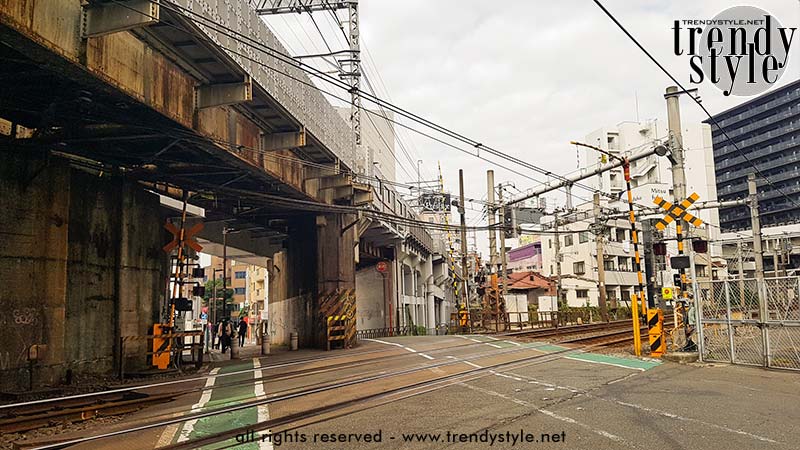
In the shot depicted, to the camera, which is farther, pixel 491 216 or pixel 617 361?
pixel 491 216

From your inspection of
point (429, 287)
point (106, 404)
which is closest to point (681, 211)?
point (106, 404)

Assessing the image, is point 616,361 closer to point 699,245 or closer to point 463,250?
point 699,245

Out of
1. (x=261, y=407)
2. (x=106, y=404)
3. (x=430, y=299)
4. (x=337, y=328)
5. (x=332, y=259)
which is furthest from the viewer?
(x=430, y=299)

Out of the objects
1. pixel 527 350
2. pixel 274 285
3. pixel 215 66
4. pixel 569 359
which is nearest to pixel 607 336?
pixel 527 350

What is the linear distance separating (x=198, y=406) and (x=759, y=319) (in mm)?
12778

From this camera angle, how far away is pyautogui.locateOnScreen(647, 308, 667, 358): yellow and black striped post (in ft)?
55.6

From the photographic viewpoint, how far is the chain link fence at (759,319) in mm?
13320

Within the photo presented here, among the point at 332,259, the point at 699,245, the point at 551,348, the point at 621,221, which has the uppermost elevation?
the point at 621,221

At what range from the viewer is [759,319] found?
46.5 feet

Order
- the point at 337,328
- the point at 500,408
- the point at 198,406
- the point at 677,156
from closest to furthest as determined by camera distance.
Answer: the point at 500,408 → the point at 198,406 → the point at 677,156 → the point at 337,328

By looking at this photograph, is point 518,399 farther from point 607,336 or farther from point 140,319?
point 607,336

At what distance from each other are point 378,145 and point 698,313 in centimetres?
5047

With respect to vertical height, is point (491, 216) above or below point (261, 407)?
above

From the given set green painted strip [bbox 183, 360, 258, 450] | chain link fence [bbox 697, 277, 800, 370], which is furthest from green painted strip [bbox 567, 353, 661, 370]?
green painted strip [bbox 183, 360, 258, 450]
